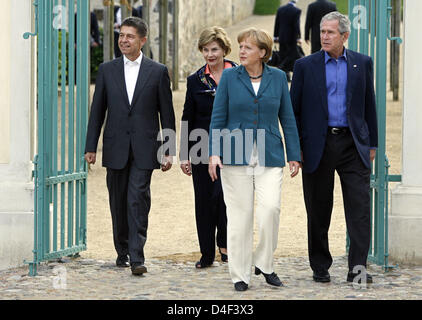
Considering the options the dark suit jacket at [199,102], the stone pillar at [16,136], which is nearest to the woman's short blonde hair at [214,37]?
the dark suit jacket at [199,102]

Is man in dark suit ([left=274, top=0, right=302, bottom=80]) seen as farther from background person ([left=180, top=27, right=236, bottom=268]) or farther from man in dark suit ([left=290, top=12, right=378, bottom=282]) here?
man in dark suit ([left=290, top=12, right=378, bottom=282])

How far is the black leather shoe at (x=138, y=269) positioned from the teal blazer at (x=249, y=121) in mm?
1083

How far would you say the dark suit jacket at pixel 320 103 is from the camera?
23.3 feet

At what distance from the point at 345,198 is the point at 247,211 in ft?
2.49

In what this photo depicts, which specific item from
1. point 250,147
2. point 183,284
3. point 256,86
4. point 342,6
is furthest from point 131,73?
point 342,6

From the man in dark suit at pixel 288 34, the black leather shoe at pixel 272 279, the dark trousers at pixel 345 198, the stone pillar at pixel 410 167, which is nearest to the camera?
the black leather shoe at pixel 272 279

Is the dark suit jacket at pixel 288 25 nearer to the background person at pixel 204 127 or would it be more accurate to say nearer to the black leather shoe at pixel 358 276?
the background person at pixel 204 127

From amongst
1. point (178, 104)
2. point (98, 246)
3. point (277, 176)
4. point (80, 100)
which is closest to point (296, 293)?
point (277, 176)

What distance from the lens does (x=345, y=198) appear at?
287 inches

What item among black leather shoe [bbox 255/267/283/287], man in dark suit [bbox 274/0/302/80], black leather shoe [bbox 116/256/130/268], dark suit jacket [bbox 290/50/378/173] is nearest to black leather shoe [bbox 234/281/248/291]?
black leather shoe [bbox 255/267/283/287]

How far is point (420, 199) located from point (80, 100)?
257cm

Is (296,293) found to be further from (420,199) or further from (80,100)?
(80,100)

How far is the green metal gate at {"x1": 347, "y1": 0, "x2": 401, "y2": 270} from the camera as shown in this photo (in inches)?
300

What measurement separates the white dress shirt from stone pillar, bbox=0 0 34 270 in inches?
31.8
